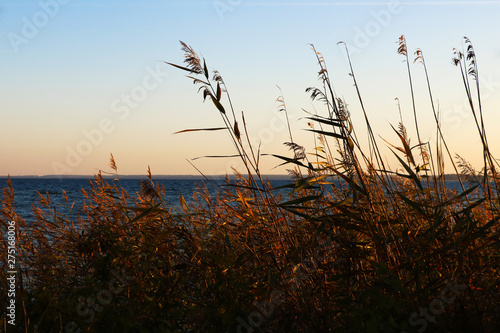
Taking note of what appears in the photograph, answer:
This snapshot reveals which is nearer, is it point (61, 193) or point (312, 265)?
point (312, 265)

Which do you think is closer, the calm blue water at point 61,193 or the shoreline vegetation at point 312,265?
the shoreline vegetation at point 312,265

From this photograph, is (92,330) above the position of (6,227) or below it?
below

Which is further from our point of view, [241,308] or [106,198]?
[106,198]

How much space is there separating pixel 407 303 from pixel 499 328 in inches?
19.8

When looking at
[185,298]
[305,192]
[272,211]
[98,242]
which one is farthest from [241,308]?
[305,192]

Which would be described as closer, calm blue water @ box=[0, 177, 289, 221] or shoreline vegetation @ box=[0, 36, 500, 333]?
shoreline vegetation @ box=[0, 36, 500, 333]

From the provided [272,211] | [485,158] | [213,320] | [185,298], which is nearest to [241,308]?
[213,320]

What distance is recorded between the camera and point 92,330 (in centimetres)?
277

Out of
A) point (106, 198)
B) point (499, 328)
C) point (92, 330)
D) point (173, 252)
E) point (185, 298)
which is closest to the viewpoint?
point (499, 328)

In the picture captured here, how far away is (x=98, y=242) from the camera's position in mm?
3580

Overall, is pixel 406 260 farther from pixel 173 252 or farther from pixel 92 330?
pixel 92 330

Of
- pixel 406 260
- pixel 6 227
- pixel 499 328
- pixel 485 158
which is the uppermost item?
pixel 485 158

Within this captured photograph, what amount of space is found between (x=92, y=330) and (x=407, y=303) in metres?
1.92

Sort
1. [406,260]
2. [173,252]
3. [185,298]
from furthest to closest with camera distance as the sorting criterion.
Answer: [173,252]
[185,298]
[406,260]
